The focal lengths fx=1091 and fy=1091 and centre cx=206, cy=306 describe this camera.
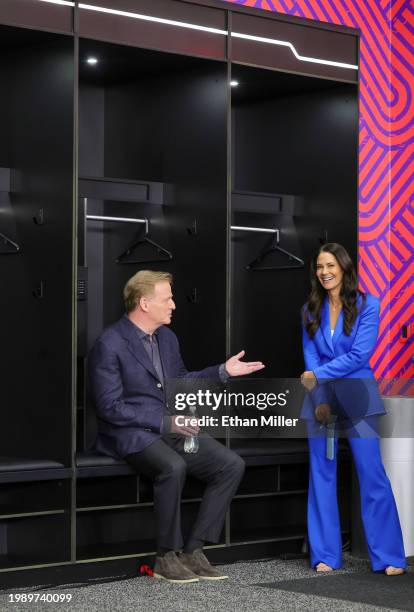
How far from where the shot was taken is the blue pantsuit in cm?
560

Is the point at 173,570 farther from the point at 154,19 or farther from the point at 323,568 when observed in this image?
the point at 154,19

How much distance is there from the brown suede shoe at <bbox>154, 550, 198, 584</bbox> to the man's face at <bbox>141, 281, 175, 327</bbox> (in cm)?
115

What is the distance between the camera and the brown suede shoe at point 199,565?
5.32m

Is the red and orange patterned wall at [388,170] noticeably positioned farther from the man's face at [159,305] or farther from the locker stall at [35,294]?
the locker stall at [35,294]

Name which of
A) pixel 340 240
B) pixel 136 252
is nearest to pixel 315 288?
pixel 340 240

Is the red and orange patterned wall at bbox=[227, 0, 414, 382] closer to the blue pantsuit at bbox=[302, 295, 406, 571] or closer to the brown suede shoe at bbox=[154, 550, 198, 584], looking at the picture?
the blue pantsuit at bbox=[302, 295, 406, 571]

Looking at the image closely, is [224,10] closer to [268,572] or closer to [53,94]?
[53,94]

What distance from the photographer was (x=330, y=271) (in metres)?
5.71

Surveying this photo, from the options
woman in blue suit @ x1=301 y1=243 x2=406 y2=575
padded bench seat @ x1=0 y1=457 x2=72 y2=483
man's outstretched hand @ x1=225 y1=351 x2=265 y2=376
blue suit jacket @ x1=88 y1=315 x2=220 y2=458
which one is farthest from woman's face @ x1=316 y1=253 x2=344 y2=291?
padded bench seat @ x1=0 y1=457 x2=72 y2=483

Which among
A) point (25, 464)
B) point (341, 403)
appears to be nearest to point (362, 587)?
point (341, 403)

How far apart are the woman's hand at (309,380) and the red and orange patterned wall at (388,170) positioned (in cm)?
142

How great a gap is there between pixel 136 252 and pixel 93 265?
25 cm

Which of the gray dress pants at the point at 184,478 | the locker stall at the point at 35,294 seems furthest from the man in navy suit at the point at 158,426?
the locker stall at the point at 35,294

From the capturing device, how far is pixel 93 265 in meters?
6.02
